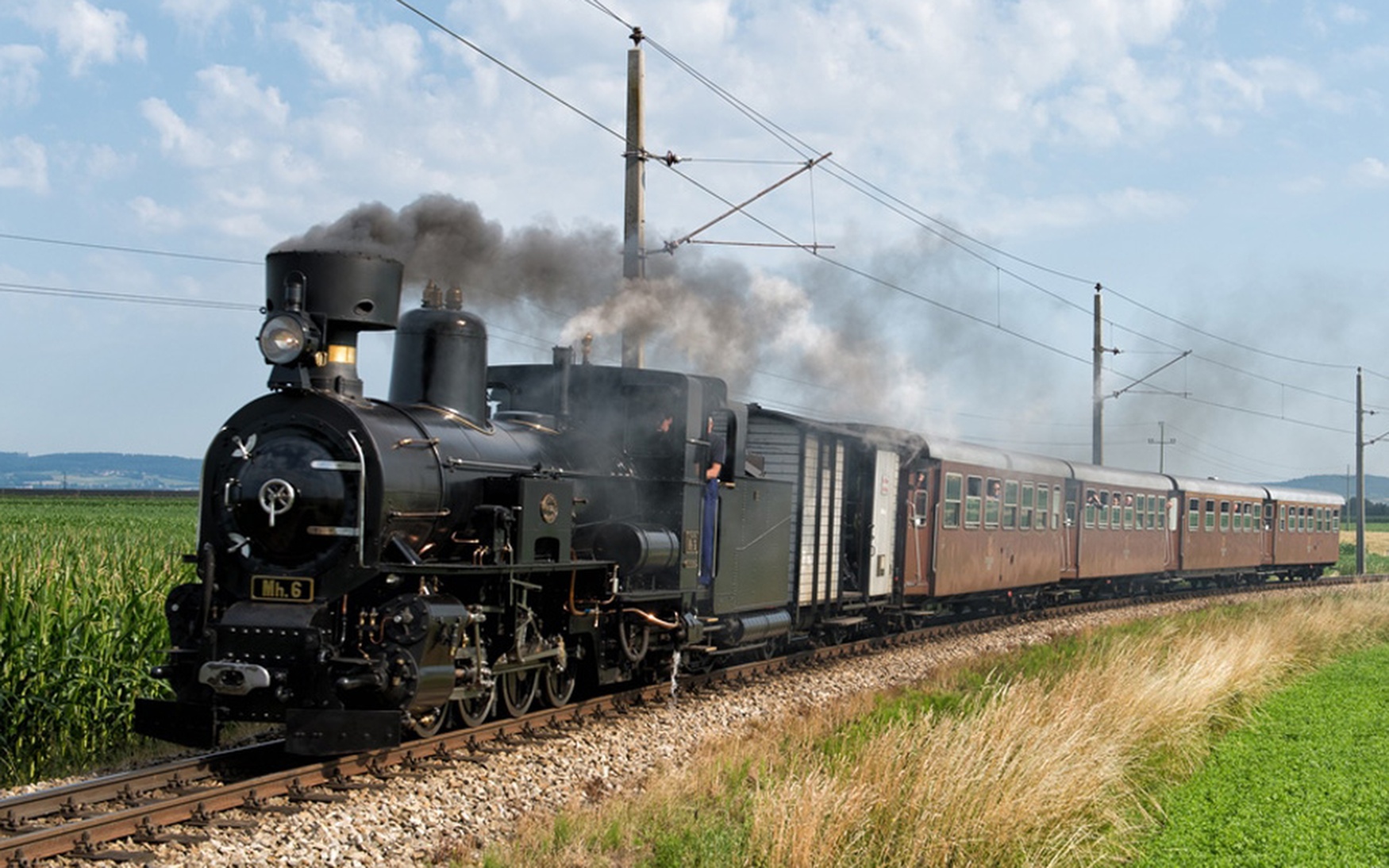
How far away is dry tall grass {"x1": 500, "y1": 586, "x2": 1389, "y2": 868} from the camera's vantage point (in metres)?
7.36

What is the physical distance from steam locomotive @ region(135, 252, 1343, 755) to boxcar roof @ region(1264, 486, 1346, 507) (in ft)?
77.6

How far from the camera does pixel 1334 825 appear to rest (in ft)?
30.2

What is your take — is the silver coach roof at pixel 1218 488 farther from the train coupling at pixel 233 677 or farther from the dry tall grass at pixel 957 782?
the train coupling at pixel 233 677

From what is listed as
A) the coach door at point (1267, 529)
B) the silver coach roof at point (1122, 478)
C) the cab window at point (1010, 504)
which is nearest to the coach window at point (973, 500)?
the cab window at point (1010, 504)

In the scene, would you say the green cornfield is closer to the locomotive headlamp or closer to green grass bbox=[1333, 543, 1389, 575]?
the locomotive headlamp

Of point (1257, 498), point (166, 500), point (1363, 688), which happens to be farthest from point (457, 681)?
point (166, 500)

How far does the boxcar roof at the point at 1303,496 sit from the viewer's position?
121ft

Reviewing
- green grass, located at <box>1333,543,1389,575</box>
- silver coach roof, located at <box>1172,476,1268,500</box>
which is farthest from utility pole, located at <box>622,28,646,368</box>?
green grass, located at <box>1333,543,1389,575</box>

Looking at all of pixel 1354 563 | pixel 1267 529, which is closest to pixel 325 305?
pixel 1267 529

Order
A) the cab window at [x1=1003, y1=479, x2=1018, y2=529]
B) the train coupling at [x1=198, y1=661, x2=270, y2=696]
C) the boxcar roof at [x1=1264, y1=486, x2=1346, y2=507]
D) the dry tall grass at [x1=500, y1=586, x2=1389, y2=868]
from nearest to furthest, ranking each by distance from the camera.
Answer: the dry tall grass at [x1=500, y1=586, x2=1389, y2=868]
the train coupling at [x1=198, y1=661, x2=270, y2=696]
the cab window at [x1=1003, y1=479, x2=1018, y2=529]
the boxcar roof at [x1=1264, y1=486, x2=1346, y2=507]

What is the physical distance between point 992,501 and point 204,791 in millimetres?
15740

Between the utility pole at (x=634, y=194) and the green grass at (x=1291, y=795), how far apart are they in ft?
23.8

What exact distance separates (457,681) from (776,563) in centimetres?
566

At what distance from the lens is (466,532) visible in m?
10.1
